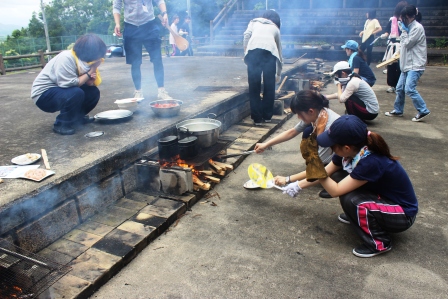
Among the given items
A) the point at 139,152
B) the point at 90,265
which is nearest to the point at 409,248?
the point at 90,265

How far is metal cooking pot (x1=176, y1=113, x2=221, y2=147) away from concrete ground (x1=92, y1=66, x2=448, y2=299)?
0.56m

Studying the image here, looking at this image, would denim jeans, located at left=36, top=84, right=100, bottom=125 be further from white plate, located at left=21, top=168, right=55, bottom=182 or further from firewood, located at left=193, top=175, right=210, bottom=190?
firewood, located at left=193, top=175, right=210, bottom=190

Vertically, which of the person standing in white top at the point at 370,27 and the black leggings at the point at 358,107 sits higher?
the person standing in white top at the point at 370,27

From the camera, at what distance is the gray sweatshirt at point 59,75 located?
389 centimetres

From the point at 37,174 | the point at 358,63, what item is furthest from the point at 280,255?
the point at 358,63

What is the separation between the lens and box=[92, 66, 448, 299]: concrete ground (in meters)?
2.37

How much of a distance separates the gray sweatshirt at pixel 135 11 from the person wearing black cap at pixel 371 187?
3.80 m

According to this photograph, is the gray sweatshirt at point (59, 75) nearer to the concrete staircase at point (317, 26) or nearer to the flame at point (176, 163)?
the flame at point (176, 163)

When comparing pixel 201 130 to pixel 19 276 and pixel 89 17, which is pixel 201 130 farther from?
pixel 89 17

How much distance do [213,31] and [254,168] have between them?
16.9 meters

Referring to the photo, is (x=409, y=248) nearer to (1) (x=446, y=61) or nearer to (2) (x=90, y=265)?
(2) (x=90, y=265)

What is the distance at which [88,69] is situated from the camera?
4.01m

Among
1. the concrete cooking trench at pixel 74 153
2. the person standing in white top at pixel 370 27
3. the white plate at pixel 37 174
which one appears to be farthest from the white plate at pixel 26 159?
the person standing in white top at pixel 370 27

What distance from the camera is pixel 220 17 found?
1972cm
